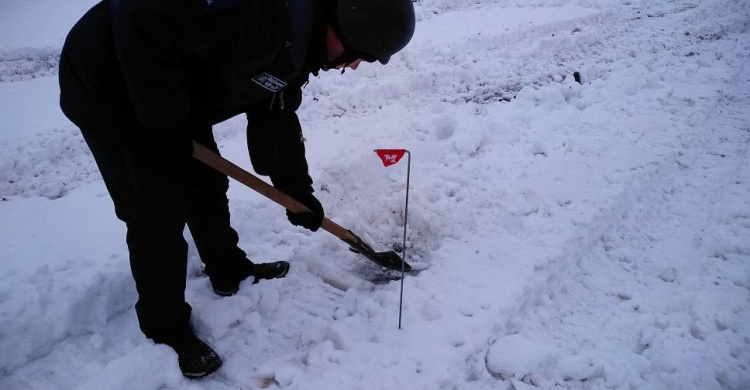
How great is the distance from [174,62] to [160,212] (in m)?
0.74

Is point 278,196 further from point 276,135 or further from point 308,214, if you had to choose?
point 276,135

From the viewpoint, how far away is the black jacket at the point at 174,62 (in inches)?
61.0

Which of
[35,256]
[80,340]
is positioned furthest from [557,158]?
[35,256]

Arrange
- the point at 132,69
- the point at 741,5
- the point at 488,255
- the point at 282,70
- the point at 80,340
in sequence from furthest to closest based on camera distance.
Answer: the point at 741,5 → the point at 488,255 → the point at 80,340 → the point at 282,70 → the point at 132,69

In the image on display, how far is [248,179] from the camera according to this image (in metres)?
2.24

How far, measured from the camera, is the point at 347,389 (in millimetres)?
2188

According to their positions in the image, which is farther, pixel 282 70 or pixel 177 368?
pixel 177 368

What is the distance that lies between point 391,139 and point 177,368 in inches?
119

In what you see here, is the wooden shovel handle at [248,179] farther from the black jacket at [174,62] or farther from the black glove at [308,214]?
the black jacket at [174,62]

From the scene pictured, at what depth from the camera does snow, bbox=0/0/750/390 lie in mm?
2320

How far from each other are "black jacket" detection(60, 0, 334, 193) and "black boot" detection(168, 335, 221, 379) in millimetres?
1118

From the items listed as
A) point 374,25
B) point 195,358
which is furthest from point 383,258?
point 374,25

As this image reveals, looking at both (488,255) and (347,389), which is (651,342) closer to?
(488,255)

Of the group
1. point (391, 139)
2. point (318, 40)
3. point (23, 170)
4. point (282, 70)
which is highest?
point (318, 40)
